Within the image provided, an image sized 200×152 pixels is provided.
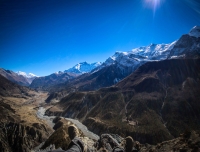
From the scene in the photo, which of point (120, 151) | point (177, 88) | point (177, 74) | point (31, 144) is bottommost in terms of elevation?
point (31, 144)

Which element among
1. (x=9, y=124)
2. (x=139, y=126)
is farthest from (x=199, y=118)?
(x=9, y=124)

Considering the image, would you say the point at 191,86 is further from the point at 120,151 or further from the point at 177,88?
the point at 120,151

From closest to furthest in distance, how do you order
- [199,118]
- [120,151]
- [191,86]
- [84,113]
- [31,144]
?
1. [120,151]
2. [31,144]
3. [199,118]
4. [191,86]
5. [84,113]

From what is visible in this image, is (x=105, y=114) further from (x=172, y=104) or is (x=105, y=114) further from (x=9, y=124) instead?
(x=9, y=124)

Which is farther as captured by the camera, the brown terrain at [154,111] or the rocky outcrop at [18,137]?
the brown terrain at [154,111]

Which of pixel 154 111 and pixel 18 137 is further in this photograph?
pixel 154 111

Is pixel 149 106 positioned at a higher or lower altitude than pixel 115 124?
higher

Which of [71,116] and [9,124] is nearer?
[9,124]

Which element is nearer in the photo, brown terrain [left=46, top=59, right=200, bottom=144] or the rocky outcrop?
the rocky outcrop

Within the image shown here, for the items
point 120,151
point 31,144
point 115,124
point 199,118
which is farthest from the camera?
point 115,124

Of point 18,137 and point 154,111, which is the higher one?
point 154,111
